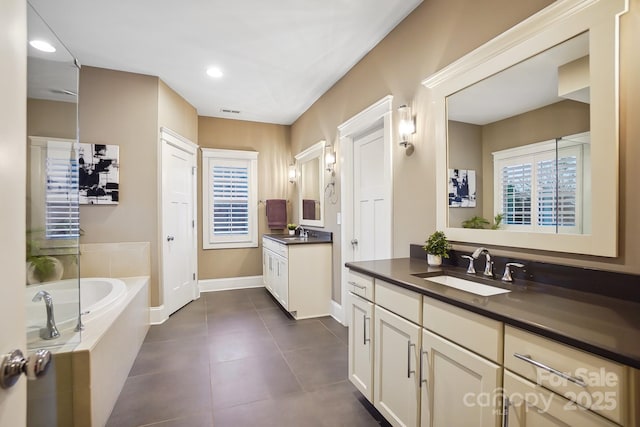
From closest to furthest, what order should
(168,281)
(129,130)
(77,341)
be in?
(77,341)
(129,130)
(168,281)

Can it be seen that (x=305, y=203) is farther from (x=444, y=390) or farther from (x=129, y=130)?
(x=444, y=390)

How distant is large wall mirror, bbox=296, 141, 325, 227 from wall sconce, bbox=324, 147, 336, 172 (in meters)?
0.20

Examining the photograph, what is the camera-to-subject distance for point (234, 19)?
2.47 metres

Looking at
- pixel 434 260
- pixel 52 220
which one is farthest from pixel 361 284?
pixel 52 220

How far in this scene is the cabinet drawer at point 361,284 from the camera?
1.85 metres

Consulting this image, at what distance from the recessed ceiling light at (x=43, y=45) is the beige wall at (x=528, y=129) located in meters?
2.57

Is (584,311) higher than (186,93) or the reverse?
the reverse

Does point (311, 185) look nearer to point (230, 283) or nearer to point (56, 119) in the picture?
point (230, 283)

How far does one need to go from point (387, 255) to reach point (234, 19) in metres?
2.45

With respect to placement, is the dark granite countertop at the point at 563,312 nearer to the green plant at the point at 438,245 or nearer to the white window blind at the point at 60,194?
the green plant at the point at 438,245

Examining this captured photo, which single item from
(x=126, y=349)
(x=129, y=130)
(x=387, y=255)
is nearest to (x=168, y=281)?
(x=126, y=349)

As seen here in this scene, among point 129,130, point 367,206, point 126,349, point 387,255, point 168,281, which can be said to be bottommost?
point 126,349

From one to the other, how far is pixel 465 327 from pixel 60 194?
2645mm

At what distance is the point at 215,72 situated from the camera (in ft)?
11.2
